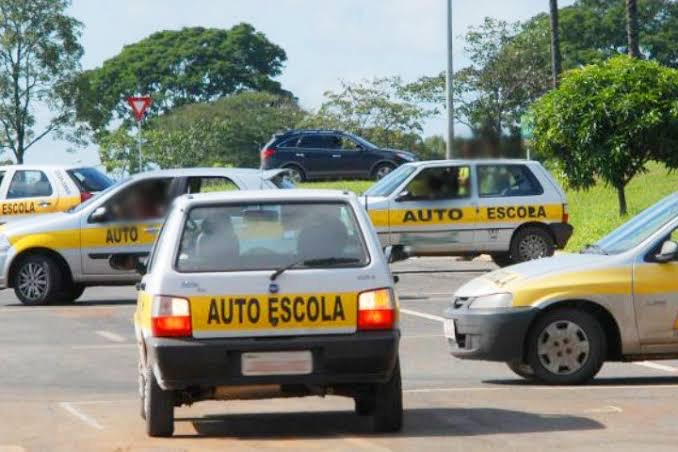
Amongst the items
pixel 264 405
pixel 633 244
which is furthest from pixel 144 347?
pixel 633 244

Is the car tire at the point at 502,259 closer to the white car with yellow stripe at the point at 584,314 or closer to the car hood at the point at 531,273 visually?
the car hood at the point at 531,273

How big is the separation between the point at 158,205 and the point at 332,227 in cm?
1269

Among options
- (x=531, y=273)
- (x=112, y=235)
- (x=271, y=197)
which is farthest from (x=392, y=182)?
(x=271, y=197)

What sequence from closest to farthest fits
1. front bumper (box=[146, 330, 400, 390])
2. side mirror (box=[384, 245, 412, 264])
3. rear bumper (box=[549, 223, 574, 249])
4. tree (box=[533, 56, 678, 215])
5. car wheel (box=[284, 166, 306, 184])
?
front bumper (box=[146, 330, 400, 390]) < side mirror (box=[384, 245, 412, 264]) < rear bumper (box=[549, 223, 574, 249]) < tree (box=[533, 56, 678, 215]) < car wheel (box=[284, 166, 306, 184])

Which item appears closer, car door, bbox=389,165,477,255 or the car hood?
the car hood

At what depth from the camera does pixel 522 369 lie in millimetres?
14633

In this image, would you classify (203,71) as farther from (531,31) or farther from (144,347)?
(144,347)

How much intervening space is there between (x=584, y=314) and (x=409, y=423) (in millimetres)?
2516

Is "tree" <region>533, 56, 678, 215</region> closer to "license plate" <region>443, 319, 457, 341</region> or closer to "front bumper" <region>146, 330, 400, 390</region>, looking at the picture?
"license plate" <region>443, 319, 457, 341</region>

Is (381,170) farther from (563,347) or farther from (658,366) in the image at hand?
(563,347)

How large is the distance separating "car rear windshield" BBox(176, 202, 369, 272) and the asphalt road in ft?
3.64

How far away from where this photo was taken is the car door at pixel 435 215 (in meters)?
28.1

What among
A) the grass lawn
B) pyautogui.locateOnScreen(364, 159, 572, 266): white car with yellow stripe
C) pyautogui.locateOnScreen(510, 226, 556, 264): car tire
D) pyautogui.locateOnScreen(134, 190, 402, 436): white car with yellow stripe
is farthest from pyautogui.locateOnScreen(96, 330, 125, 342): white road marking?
the grass lawn

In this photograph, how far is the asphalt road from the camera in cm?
1141
